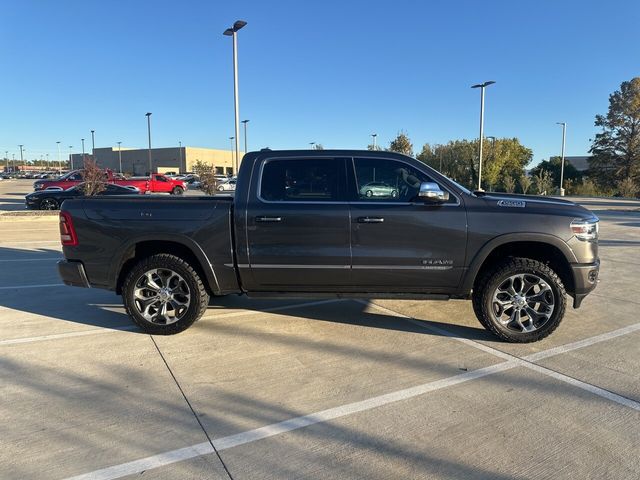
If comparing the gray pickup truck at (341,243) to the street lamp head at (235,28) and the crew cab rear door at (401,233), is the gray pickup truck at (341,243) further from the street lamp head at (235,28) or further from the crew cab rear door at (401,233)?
the street lamp head at (235,28)

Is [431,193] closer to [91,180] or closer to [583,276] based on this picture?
[583,276]

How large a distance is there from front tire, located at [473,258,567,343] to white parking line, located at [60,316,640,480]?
0.83 feet

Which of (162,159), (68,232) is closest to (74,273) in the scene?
(68,232)

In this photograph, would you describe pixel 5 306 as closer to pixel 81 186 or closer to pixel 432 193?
pixel 432 193

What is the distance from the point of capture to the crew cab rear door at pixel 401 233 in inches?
189

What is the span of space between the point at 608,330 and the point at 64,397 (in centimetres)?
542

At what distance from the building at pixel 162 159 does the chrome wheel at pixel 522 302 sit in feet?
347

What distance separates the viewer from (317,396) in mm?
3719

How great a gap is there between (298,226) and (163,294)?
162 centimetres

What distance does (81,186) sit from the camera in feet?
73.4

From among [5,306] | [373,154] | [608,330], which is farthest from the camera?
[5,306]

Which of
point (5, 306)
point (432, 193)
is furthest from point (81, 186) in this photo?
point (432, 193)

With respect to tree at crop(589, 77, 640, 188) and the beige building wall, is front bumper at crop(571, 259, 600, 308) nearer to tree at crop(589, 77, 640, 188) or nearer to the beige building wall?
tree at crop(589, 77, 640, 188)

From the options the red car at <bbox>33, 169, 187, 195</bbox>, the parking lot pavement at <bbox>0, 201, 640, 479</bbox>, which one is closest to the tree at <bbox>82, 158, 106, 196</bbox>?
the red car at <bbox>33, 169, 187, 195</bbox>
